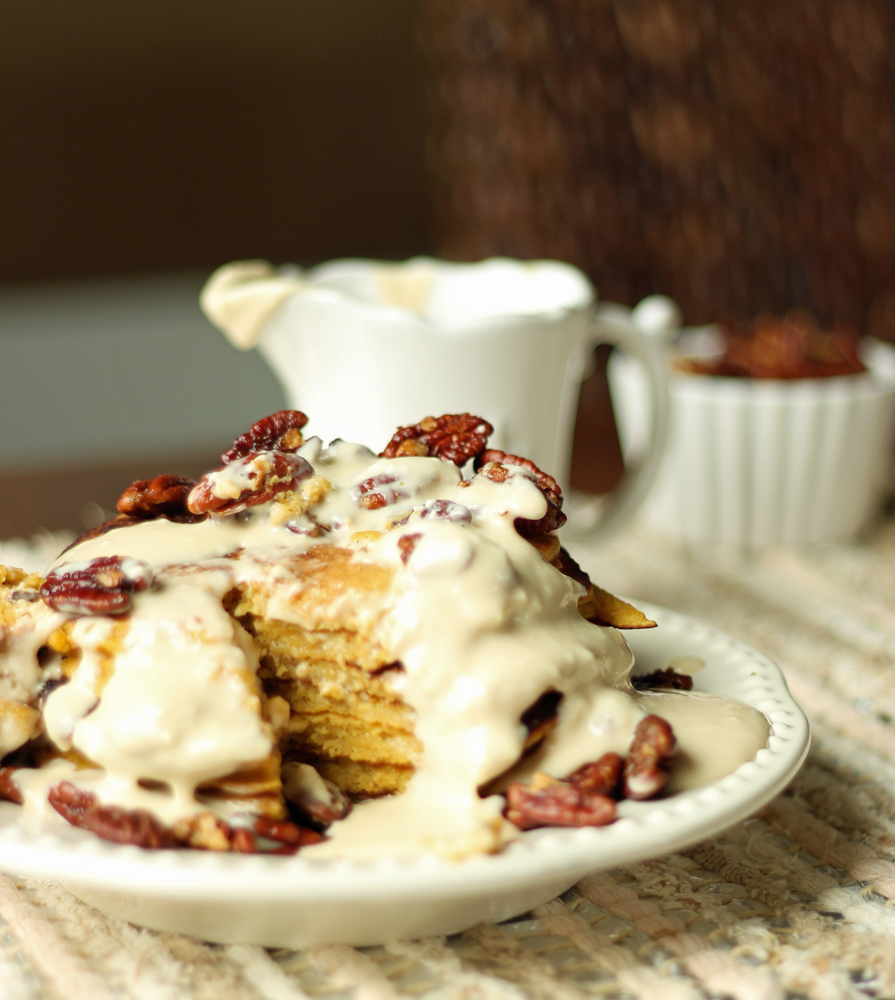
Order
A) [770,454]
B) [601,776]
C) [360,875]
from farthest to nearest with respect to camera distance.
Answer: [770,454] < [601,776] < [360,875]

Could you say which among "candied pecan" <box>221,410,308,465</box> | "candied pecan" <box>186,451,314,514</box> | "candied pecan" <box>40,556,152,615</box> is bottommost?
"candied pecan" <box>40,556,152,615</box>

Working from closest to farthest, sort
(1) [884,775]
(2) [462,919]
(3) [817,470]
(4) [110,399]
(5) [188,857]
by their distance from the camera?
(5) [188,857] → (2) [462,919] → (1) [884,775] → (3) [817,470] → (4) [110,399]

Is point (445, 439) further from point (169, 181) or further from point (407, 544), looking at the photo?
point (169, 181)

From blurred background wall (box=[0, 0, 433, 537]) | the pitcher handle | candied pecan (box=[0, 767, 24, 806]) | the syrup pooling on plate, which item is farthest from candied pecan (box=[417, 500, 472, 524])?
blurred background wall (box=[0, 0, 433, 537])

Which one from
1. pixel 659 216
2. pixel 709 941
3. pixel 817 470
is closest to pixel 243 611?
pixel 709 941

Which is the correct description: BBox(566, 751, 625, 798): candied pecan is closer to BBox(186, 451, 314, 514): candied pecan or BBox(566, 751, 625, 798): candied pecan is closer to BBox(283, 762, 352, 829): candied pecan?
BBox(283, 762, 352, 829): candied pecan

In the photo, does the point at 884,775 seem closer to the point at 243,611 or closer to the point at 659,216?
the point at 243,611

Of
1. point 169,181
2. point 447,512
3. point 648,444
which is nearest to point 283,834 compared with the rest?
point 447,512
